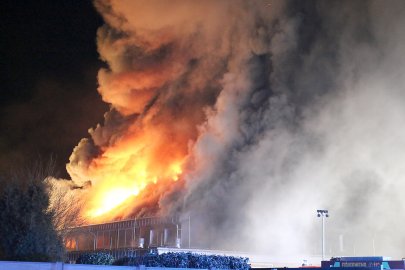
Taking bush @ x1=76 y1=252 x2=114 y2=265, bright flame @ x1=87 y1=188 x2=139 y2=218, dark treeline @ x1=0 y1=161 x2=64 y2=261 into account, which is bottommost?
bush @ x1=76 y1=252 x2=114 y2=265

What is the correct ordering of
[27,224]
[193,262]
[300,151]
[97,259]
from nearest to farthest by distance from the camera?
[27,224] → [193,262] → [97,259] → [300,151]

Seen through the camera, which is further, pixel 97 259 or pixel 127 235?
pixel 127 235

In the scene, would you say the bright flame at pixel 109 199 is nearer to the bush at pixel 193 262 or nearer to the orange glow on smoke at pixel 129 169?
the orange glow on smoke at pixel 129 169

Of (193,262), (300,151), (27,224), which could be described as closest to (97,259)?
(27,224)

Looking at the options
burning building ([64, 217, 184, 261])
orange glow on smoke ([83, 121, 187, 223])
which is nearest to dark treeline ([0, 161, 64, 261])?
burning building ([64, 217, 184, 261])

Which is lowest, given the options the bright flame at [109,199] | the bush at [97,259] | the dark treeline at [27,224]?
the bush at [97,259]

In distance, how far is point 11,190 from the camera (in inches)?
878

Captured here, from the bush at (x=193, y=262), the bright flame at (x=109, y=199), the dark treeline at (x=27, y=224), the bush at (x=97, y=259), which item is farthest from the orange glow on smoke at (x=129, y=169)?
the dark treeline at (x=27, y=224)

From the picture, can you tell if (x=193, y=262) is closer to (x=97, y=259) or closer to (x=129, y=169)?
(x=97, y=259)

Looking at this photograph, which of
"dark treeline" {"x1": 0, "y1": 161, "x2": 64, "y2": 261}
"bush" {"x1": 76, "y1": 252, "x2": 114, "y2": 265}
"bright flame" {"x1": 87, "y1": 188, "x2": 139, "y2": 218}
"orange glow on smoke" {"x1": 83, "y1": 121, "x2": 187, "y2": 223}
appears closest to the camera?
"dark treeline" {"x1": 0, "y1": 161, "x2": 64, "y2": 261}

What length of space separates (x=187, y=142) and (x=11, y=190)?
42.7 meters

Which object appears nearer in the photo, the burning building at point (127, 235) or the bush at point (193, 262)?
the bush at point (193, 262)

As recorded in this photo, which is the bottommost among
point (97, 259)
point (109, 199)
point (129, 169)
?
point (97, 259)

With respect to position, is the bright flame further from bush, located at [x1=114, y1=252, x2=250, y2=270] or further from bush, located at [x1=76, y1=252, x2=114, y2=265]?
bush, located at [x1=114, y1=252, x2=250, y2=270]
